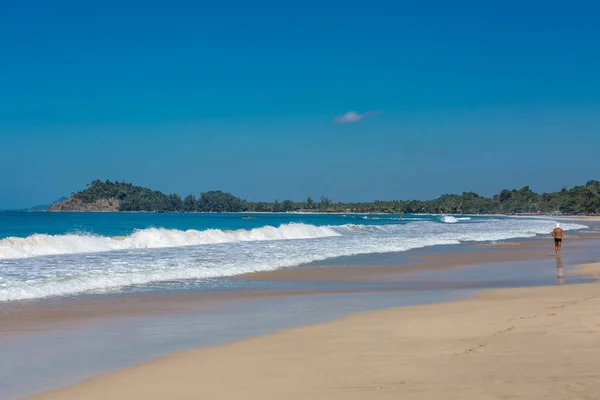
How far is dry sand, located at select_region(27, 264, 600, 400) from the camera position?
6.77m

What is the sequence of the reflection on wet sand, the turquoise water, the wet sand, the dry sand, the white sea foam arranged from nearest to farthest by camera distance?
the dry sand < the wet sand < the reflection on wet sand < the white sea foam < the turquoise water

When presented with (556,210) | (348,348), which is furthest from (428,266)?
(556,210)

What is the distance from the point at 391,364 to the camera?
26.0ft

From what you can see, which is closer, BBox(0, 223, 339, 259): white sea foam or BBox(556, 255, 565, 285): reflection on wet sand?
BBox(556, 255, 565, 285): reflection on wet sand

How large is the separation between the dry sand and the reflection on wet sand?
7876mm

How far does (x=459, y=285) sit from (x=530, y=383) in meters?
11.6

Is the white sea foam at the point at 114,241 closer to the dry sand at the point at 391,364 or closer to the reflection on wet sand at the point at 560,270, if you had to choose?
the reflection on wet sand at the point at 560,270

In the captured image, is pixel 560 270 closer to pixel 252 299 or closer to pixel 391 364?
pixel 252 299

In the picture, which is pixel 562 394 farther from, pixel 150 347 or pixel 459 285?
pixel 459 285

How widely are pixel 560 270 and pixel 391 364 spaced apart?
16.4 m

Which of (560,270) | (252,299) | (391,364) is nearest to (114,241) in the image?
(252,299)

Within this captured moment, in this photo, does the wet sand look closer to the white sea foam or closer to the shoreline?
the shoreline

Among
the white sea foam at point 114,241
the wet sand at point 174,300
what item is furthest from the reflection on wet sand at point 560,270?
the white sea foam at point 114,241

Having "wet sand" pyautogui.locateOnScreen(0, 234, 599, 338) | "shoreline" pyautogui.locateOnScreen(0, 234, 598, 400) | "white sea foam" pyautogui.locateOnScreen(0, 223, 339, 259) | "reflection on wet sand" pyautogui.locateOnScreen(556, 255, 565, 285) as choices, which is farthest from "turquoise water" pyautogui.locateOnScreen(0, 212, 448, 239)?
"reflection on wet sand" pyautogui.locateOnScreen(556, 255, 565, 285)
